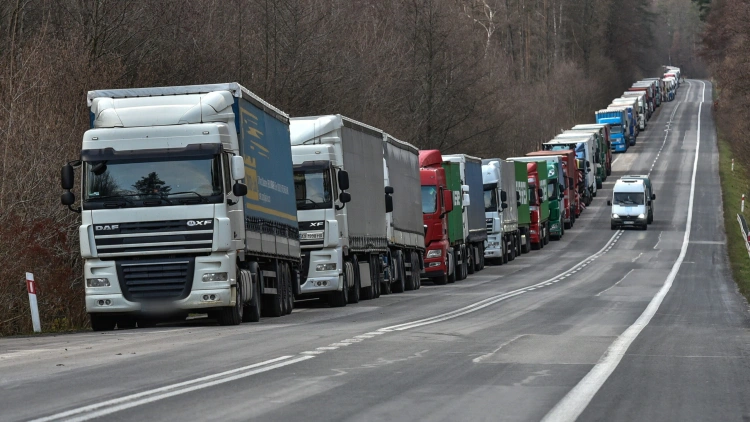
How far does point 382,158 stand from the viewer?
30.1 m

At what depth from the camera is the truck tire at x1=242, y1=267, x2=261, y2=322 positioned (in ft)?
65.0

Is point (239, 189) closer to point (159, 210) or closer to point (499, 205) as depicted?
point (159, 210)

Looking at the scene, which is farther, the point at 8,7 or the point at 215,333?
the point at 8,7

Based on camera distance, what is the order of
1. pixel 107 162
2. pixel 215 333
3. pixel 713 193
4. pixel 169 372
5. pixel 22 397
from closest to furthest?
pixel 22 397, pixel 169 372, pixel 215 333, pixel 107 162, pixel 713 193

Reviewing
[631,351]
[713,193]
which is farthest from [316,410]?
[713,193]

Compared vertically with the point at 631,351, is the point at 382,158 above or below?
above

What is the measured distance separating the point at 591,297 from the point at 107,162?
44.3 feet

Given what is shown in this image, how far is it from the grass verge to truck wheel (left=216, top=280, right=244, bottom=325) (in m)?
14.4

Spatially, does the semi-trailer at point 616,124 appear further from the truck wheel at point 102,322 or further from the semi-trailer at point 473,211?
the truck wheel at point 102,322

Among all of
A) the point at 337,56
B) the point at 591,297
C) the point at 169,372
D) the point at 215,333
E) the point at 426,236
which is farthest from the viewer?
the point at 337,56

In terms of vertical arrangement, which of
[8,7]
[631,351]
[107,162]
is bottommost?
[631,351]

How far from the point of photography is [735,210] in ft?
227

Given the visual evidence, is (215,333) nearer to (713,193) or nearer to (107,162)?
(107,162)

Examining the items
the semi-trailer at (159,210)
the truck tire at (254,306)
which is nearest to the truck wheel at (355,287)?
the truck tire at (254,306)
